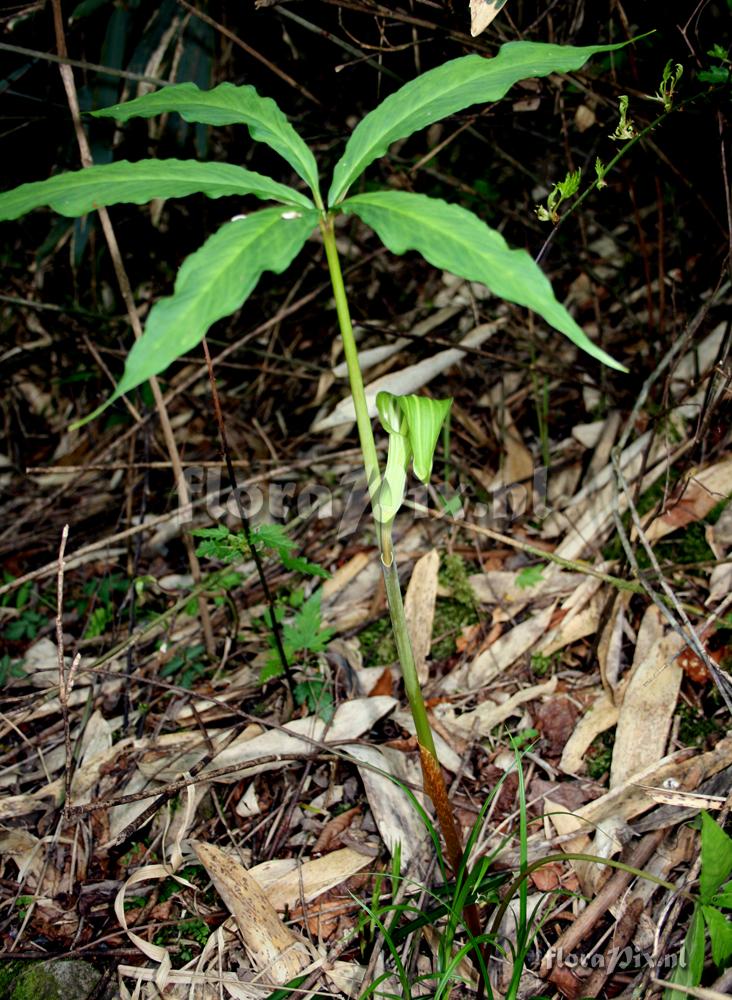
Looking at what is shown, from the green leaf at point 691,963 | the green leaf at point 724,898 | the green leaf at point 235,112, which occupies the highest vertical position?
the green leaf at point 235,112

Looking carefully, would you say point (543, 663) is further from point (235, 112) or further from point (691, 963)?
point (235, 112)

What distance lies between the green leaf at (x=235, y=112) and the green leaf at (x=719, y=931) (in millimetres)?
1120

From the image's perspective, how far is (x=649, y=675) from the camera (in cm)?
159

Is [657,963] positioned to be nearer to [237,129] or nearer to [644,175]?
[644,175]

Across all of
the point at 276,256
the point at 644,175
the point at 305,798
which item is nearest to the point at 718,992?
the point at 305,798

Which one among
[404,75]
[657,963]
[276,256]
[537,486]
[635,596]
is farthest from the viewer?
[404,75]

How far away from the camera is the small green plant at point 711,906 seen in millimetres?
996

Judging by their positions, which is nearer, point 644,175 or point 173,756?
point 173,756

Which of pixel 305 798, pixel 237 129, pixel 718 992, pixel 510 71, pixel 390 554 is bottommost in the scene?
pixel 305 798

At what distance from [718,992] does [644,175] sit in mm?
2326

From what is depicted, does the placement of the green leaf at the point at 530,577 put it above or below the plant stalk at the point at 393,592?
below

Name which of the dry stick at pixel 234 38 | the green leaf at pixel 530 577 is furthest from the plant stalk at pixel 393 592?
the dry stick at pixel 234 38

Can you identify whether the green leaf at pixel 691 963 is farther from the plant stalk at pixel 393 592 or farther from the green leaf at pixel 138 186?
the green leaf at pixel 138 186

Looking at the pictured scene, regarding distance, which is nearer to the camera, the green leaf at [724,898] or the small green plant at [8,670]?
the green leaf at [724,898]
